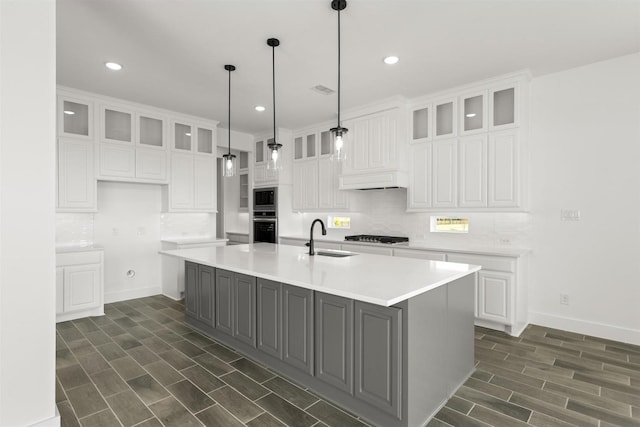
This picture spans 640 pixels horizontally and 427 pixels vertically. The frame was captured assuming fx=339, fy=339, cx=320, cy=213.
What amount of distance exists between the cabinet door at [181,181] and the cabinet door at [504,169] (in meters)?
4.25

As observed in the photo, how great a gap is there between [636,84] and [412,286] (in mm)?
3308

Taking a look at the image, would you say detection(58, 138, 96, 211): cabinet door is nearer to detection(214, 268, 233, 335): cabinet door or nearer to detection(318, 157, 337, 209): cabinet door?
detection(214, 268, 233, 335): cabinet door

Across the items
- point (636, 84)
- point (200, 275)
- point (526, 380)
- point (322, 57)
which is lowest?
point (526, 380)

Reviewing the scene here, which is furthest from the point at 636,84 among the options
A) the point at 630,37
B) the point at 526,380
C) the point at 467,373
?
the point at 467,373

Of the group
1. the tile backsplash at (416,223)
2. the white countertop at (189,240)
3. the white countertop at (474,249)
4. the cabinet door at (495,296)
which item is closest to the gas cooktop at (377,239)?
the white countertop at (474,249)

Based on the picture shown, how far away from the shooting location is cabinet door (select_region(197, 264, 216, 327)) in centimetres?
338

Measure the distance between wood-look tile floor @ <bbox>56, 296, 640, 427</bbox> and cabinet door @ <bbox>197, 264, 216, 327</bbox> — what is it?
8.6 inches

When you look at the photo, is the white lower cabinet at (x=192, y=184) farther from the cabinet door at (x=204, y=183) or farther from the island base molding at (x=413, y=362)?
the island base molding at (x=413, y=362)

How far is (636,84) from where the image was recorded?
3277 millimetres

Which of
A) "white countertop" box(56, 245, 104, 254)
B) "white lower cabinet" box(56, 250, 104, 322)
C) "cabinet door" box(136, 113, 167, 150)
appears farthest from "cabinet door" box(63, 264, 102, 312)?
"cabinet door" box(136, 113, 167, 150)

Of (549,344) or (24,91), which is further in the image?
(549,344)

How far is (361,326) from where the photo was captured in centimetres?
209

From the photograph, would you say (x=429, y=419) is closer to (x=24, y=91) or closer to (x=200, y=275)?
(x=200, y=275)

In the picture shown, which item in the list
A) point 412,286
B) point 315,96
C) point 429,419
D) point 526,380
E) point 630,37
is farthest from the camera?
point 315,96
